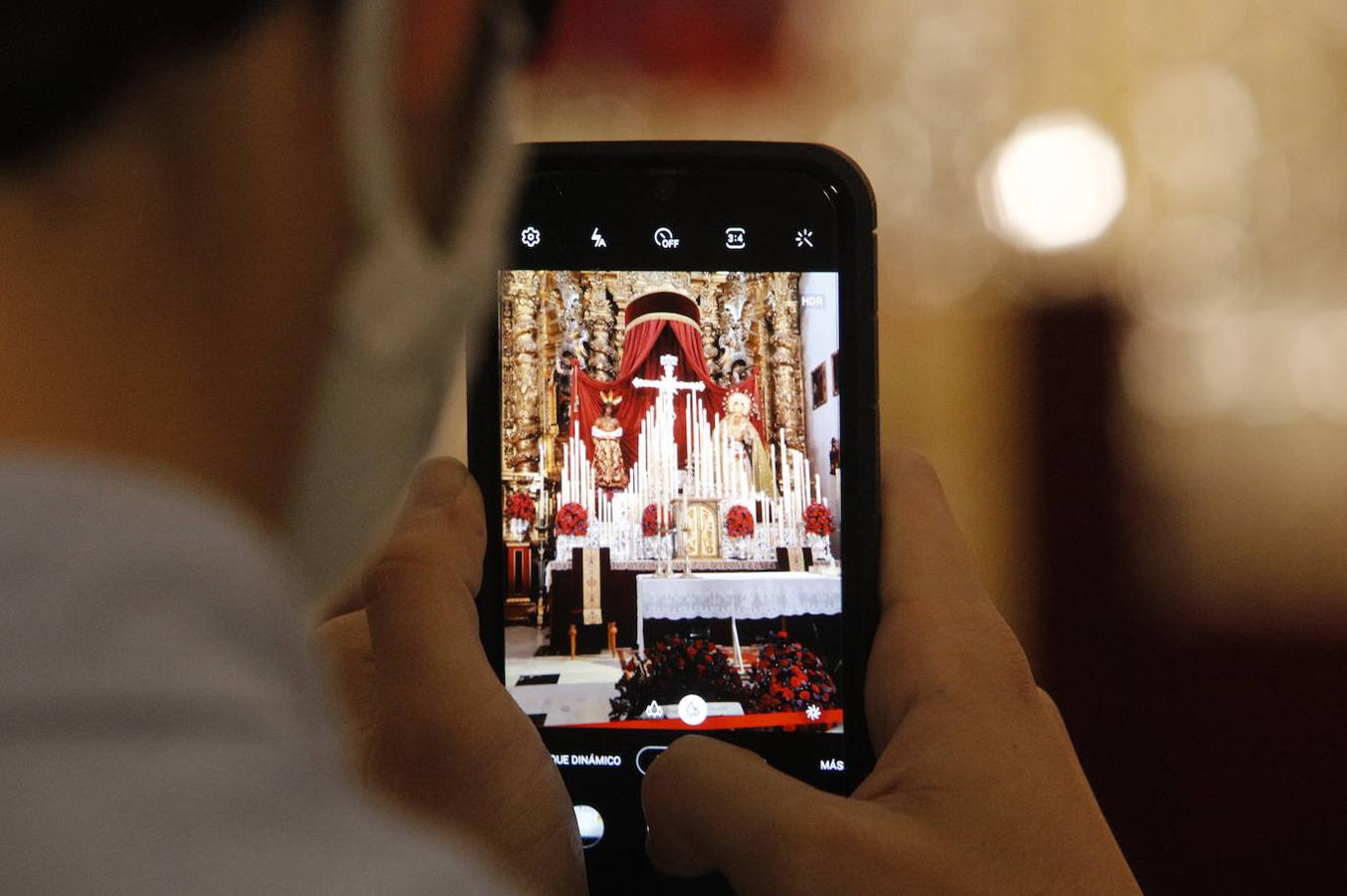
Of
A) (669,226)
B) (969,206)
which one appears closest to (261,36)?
(669,226)

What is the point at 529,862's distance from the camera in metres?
0.32

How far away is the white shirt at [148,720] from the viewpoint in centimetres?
11

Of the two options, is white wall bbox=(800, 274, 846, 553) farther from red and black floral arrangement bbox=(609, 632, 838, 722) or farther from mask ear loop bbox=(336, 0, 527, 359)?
Result: mask ear loop bbox=(336, 0, 527, 359)

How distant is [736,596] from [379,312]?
0.77ft

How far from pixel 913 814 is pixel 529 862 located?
0.47ft

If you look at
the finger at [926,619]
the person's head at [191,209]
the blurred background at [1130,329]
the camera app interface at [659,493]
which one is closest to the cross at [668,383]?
the camera app interface at [659,493]

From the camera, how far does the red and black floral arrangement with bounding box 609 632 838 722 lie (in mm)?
409

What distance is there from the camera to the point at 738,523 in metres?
0.42

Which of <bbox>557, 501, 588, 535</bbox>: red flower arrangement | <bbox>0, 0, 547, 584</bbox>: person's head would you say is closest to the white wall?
<bbox>557, 501, 588, 535</bbox>: red flower arrangement

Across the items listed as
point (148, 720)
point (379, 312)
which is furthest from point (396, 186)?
point (148, 720)

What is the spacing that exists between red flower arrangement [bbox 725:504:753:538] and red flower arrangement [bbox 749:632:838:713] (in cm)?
5

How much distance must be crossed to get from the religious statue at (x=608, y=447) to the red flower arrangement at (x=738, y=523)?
0.18ft

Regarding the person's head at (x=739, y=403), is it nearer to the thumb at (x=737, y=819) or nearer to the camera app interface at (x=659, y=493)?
the camera app interface at (x=659, y=493)

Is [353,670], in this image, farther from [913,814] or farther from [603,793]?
[913,814]
